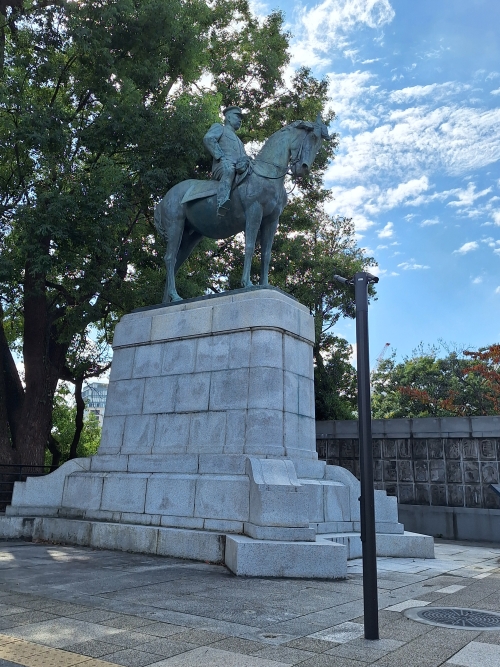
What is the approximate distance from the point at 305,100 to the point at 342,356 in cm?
1133

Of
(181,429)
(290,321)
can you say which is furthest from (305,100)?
(181,429)

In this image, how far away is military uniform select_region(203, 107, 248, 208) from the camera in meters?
11.9

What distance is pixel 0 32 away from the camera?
17.8 metres

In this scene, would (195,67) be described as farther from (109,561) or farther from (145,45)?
(109,561)

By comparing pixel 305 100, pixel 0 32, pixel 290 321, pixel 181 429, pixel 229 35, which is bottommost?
pixel 181 429

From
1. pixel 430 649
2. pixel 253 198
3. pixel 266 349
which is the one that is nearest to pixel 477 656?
pixel 430 649

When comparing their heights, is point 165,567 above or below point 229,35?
below

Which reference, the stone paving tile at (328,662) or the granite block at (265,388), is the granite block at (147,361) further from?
the stone paving tile at (328,662)

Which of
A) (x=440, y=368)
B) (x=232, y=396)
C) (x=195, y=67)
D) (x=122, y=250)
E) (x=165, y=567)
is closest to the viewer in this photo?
(x=165, y=567)

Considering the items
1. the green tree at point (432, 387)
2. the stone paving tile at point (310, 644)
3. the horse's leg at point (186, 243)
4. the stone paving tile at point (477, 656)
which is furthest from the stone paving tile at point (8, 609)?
the green tree at point (432, 387)

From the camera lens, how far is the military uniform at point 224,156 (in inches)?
468

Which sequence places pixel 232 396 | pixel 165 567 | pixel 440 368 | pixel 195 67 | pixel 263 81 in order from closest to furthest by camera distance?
1. pixel 165 567
2. pixel 232 396
3. pixel 195 67
4. pixel 263 81
5. pixel 440 368

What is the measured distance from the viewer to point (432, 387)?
38.0m

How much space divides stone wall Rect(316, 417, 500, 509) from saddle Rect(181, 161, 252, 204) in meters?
8.14
